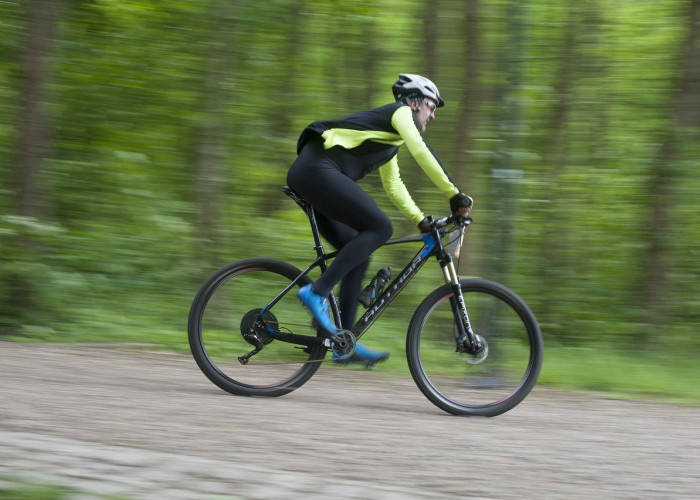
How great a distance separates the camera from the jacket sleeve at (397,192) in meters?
5.77

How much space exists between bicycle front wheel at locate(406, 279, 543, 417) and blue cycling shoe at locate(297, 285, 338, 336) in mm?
517

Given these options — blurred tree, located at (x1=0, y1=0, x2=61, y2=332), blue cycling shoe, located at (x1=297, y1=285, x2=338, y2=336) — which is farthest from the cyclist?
blurred tree, located at (x1=0, y1=0, x2=61, y2=332)

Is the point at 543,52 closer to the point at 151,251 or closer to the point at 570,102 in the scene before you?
the point at 570,102

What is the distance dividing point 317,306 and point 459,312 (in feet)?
2.88

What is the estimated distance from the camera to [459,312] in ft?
18.0

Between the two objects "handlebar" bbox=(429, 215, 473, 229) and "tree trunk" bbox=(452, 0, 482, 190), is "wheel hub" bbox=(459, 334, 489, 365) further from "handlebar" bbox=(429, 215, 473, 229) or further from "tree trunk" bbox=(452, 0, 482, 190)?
"tree trunk" bbox=(452, 0, 482, 190)

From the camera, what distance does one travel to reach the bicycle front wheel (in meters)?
5.39

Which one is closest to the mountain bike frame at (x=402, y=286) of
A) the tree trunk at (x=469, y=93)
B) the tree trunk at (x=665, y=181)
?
the tree trunk at (x=469, y=93)

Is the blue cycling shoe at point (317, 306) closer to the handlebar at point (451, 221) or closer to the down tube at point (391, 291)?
the down tube at point (391, 291)

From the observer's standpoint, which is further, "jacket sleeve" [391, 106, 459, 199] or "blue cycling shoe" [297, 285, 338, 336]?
"blue cycling shoe" [297, 285, 338, 336]

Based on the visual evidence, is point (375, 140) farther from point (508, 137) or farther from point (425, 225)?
point (508, 137)

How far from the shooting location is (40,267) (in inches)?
328

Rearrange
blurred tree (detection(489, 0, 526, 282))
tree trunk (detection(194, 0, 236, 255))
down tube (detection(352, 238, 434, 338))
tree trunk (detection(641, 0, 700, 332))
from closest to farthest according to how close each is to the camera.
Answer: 1. down tube (detection(352, 238, 434, 338))
2. blurred tree (detection(489, 0, 526, 282))
3. tree trunk (detection(641, 0, 700, 332))
4. tree trunk (detection(194, 0, 236, 255))

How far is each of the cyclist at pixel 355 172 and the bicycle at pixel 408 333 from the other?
0.13m
